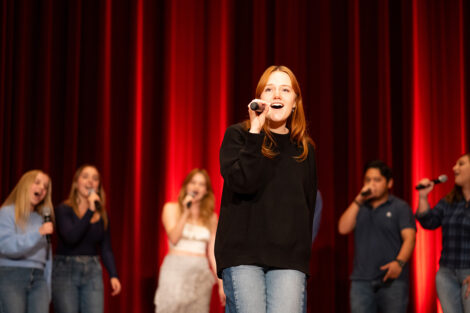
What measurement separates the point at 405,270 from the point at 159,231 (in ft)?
8.33

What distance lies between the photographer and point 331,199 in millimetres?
5777

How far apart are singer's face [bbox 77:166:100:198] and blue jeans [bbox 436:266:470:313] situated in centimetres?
278

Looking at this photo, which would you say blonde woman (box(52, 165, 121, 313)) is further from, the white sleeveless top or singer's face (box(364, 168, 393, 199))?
singer's face (box(364, 168, 393, 199))

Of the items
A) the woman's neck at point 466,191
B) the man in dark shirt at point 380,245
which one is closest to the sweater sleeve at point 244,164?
the man in dark shirt at point 380,245

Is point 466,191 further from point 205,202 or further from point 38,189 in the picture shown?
point 38,189

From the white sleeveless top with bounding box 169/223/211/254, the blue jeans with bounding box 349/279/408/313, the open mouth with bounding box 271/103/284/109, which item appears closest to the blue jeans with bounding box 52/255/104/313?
the white sleeveless top with bounding box 169/223/211/254

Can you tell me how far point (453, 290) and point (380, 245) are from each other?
669 millimetres

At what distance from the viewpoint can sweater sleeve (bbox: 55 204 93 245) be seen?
450cm

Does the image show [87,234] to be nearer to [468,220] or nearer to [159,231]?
[159,231]

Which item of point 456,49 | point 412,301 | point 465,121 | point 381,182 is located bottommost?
point 412,301

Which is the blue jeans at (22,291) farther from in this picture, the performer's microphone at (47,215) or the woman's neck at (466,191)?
the woman's neck at (466,191)

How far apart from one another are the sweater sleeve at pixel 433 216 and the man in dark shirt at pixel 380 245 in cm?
12

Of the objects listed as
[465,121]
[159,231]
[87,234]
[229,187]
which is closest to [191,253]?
[87,234]

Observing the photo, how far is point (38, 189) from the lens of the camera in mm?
4535
